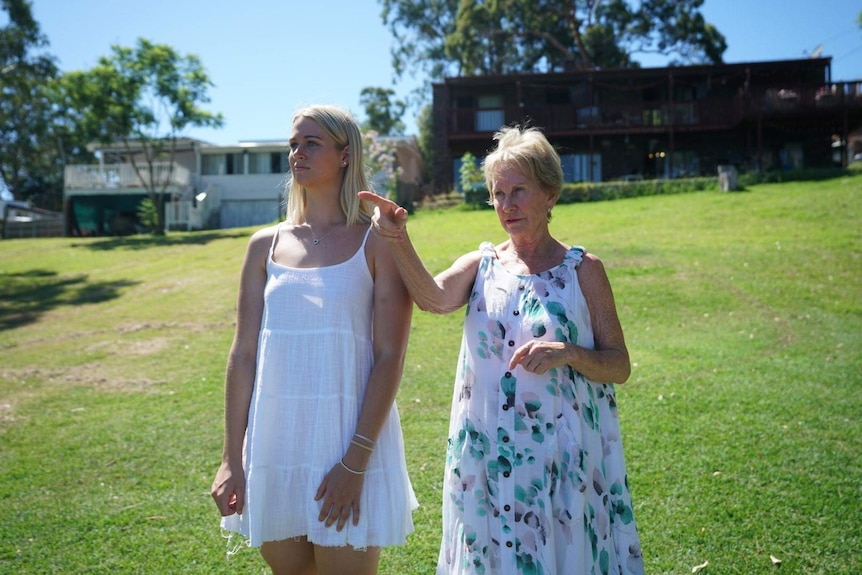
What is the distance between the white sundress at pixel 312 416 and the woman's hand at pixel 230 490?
0.13ft

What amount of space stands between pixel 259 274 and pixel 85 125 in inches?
1041

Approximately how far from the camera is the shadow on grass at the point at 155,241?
69.7 feet

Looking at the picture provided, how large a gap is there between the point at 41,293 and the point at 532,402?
15.4 meters

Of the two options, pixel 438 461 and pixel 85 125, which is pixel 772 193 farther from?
pixel 85 125

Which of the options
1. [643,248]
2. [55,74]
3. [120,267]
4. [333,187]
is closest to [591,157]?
[643,248]

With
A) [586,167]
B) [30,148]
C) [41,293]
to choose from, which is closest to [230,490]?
[41,293]

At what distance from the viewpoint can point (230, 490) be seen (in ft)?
7.56

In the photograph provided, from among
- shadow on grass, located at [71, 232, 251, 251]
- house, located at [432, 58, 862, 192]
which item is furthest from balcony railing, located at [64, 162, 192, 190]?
house, located at [432, 58, 862, 192]

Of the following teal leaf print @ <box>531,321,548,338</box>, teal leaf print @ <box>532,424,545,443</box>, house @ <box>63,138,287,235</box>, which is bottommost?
teal leaf print @ <box>532,424,545,443</box>

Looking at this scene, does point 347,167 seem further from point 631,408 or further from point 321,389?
point 631,408

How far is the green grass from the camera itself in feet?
12.7

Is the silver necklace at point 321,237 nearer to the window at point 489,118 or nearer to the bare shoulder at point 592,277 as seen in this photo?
the bare shoulder at point 592,277

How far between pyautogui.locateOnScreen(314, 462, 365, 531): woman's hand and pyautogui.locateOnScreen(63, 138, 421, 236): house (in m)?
26.0

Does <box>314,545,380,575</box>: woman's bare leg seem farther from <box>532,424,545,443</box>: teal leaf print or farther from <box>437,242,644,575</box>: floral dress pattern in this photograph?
<box>532,424,545,443</box>: teal leaf print
